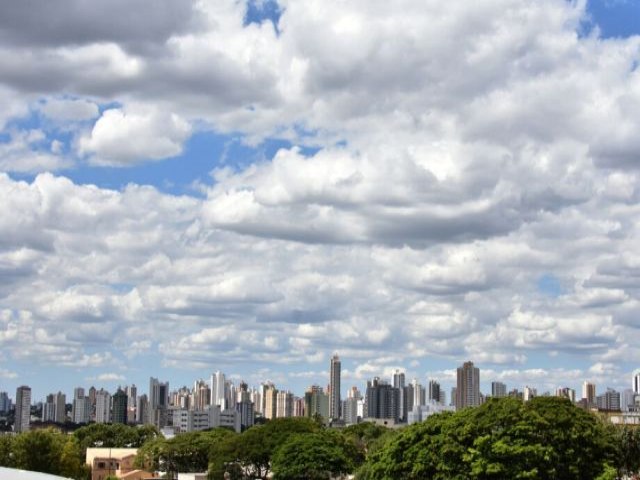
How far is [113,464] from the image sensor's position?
413 feet

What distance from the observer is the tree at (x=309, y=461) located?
9331 cm

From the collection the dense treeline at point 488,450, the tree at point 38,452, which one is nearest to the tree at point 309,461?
the dense treeline at point 488,450

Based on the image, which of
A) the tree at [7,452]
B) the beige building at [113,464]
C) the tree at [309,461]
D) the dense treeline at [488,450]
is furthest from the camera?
the beige building at [113,464]

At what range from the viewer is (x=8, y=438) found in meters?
111

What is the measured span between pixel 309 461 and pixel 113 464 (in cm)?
4100

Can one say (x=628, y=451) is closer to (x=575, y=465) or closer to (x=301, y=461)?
(x=575, y=465)

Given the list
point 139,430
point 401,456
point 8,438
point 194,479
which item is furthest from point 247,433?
point 139,430

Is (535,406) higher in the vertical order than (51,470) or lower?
higher

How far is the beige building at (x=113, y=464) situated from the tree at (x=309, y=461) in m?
29.4

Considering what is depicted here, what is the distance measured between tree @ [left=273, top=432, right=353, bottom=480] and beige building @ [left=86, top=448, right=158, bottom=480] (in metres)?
29.4

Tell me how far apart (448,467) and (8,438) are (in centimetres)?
5838

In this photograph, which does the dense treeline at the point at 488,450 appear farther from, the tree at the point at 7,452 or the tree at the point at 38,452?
the tree at the point at 7,452

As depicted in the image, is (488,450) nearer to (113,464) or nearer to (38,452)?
(38,452)

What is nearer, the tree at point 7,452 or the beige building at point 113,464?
the tree at point 7,452
